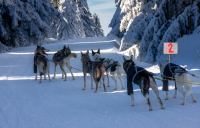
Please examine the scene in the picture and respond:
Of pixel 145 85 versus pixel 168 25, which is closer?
pixel 145 85

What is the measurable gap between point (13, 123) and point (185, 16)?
1175 cm

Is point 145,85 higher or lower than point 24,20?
lower

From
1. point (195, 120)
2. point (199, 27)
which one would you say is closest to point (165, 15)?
point (199, 27)

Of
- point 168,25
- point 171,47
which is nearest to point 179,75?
point 171,47

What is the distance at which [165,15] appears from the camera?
1359 centimetres

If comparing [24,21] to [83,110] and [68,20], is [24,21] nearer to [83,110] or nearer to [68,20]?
[83,110]

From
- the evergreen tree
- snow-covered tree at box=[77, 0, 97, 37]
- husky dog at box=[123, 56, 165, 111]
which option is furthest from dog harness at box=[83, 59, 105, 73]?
snow-covered tree at box=[77, 0, 97, 37]

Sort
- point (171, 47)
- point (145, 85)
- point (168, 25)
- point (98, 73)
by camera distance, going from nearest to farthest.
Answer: point (145, 85) → point (98, 73) → point (171, 47) → point (168, 25)

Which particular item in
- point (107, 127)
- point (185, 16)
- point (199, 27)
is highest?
point (185, 16)

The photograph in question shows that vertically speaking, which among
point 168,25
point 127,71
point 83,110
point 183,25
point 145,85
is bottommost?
point 83,110

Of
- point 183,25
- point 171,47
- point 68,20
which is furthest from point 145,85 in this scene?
point 68,20

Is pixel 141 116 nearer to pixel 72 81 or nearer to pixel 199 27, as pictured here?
pixel 72 81

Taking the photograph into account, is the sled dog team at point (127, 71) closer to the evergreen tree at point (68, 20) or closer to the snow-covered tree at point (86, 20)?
the evergreen tree at point (68, 20)

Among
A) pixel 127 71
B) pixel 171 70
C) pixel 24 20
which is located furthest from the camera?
pixel 24 20
